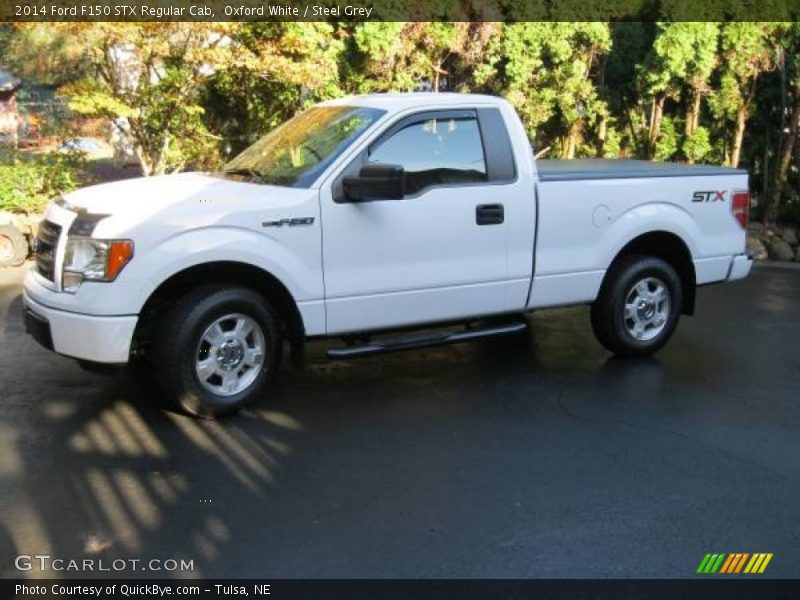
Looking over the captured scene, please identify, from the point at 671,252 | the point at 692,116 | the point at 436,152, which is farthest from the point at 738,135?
the point at 436,152

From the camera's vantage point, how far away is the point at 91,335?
4801 millimetres

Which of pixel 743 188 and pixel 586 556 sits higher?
pixel 743 188

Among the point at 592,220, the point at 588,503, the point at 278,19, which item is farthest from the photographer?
the point at 278,19

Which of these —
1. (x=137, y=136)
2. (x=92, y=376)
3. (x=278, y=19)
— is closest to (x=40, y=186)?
(x=137, y=136)

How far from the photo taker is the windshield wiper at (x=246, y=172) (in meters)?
5.64

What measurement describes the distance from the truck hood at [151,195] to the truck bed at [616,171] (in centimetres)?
217

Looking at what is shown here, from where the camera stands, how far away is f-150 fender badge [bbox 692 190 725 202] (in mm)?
6719

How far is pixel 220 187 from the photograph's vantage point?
17.6 ft

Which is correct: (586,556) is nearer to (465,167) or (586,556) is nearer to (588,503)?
(588,503)

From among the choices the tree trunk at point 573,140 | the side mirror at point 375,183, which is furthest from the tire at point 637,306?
the tree trunk at point 573,140

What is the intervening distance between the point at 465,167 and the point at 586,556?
9.64 ft

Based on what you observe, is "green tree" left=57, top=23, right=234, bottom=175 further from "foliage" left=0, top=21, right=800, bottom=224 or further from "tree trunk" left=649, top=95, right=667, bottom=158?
"tree trunk" left=649, top=95, right=667, bottom=158

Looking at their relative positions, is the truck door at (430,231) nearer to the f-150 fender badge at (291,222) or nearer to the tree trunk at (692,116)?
the f-150 fender badge at (291,222)

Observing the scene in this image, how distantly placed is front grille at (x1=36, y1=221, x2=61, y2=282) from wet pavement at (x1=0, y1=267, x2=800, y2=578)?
864 millimetres
